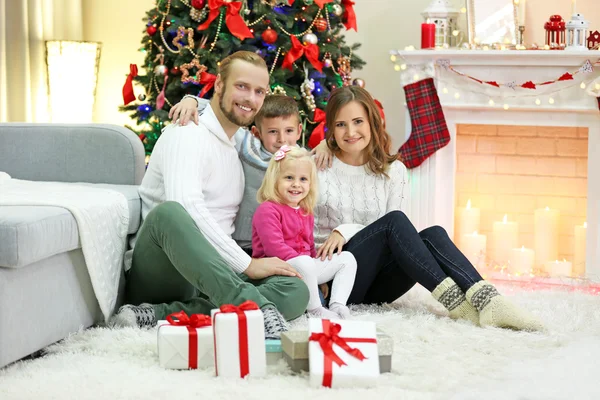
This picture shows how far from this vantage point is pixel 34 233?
218 centimetres

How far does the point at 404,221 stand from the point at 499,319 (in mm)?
431

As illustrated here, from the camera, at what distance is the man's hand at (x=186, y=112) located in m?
2.71

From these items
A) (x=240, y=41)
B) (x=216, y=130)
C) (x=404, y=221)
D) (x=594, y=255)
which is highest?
(x=240, y=41)

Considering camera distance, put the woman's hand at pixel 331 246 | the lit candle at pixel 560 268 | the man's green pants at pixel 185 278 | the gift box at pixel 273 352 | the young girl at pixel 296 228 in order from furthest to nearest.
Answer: the lit candle at pixel 560 268, the woman's hand at pixel 331 246, the young girl at pixel 296 228, the man's green pants at pixel 185 278, the gift box at pixel 273 352

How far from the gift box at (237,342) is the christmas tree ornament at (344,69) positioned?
81.2 inches

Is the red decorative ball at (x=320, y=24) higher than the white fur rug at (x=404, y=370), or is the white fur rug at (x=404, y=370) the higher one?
the red decorative ball at (x=320, y=24)

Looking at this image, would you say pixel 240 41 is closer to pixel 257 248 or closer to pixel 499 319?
pixel 257 248

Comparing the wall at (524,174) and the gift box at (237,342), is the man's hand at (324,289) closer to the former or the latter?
the gift box at (237,342)

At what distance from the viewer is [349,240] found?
2885 mm

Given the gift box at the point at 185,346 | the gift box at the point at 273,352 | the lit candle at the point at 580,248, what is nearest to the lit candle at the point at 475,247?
the lit candle at the point at 580,248

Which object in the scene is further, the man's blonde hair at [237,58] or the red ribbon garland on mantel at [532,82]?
the red ribbon garland on mantel at [532,82]

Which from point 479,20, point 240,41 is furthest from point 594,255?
point 240,41

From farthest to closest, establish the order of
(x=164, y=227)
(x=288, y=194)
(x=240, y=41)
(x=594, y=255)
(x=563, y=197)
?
(x=563, y=197) < (x=594, y=255) < (x=240, y=41) < (x=288, y=194) < (x=164, y=227)

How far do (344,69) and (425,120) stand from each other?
47cm
